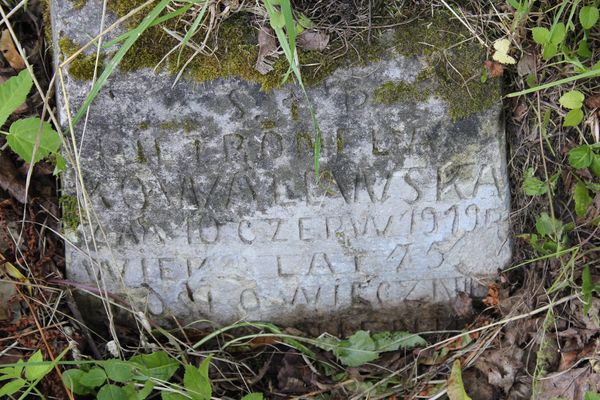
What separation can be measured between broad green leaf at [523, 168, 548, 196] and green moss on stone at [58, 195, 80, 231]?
5.27 ft

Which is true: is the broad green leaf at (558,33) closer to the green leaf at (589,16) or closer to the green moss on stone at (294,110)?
the green leaf at (589,16)

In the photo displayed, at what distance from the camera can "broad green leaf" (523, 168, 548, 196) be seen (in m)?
2.36

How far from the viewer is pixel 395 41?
2.29 m

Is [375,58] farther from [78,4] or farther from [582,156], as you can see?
[78,4]

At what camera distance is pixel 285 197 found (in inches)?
94.3

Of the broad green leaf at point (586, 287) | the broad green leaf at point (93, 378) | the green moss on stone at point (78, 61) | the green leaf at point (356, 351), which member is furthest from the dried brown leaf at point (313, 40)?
Answer: the broad green leaf at point (93, 378)

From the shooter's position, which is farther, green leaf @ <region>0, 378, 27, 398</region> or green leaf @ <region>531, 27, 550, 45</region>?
green leaf @ <region>531, 27, 550, 45</region>

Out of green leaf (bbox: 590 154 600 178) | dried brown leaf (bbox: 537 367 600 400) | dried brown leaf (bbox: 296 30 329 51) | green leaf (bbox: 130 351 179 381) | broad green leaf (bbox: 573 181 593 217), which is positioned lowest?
dried brown leaf (bbox: 537 367 600 400)

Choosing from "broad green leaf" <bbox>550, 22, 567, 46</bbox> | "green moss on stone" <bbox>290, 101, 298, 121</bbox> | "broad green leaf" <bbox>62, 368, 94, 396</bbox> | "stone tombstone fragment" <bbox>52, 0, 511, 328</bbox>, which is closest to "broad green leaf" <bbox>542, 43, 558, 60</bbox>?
"broad green leaf" <bbox>550, 22, 567, 46</bbox>

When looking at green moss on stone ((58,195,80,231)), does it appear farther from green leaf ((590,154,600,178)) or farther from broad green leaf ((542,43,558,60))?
green leaf ((590,154,600,178))

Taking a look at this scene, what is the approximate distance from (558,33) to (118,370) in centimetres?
182

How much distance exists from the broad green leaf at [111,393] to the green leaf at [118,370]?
1.1 inches

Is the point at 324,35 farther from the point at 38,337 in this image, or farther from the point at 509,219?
the point at 38,337

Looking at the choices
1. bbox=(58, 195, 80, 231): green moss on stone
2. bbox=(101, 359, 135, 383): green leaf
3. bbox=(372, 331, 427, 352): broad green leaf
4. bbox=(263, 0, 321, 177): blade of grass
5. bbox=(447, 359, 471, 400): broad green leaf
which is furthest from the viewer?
bbox=(372, 331, 427, 352): broad green leaf
